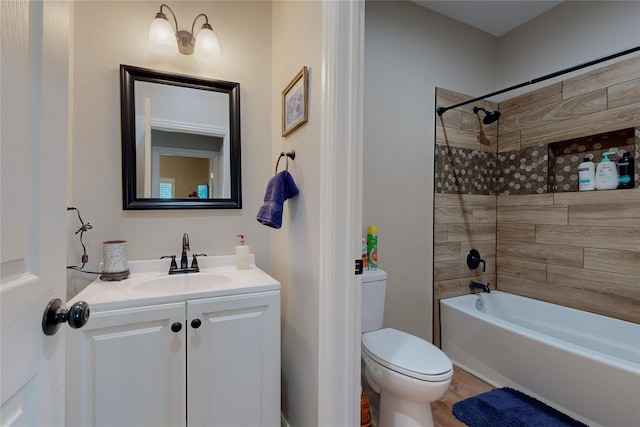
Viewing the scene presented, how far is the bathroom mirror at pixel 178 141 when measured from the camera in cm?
153

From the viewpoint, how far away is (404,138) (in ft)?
6.96

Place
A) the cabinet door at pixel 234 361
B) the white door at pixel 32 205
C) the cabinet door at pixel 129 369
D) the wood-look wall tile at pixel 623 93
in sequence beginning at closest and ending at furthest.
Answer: the white door at pixel 32 205
the cabinet door at pixel 129 369
the cabinet door at pixel 234 361
the wood-look wall tile at pixel 623 93

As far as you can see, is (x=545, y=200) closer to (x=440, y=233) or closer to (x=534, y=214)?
(x=534, y=214)

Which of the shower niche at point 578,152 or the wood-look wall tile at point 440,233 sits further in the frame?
the wood-look wall tile at point 440,233

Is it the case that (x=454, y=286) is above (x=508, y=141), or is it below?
below

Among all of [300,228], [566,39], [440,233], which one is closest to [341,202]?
[300,228]

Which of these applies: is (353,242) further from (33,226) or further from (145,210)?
(145,210)

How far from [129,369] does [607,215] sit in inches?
111

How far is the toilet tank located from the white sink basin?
0.77 m

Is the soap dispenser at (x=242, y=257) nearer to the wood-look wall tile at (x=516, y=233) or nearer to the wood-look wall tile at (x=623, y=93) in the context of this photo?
the wood-look wall tile at (x=516, y=233)

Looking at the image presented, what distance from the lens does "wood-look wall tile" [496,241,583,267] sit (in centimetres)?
210

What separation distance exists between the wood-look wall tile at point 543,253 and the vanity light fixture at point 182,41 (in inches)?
103

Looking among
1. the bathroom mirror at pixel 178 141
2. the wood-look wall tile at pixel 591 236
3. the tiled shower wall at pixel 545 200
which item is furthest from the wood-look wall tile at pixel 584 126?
the bathroom mirror at pixel 178 141

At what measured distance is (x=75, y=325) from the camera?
57 centimetres
